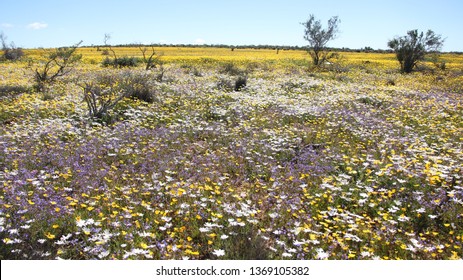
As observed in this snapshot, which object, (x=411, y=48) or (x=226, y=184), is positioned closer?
(x=226, y=184)

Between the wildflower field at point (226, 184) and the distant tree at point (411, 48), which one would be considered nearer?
the wildflower field at point (226, 184)

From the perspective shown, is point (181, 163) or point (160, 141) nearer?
point (181, 163)

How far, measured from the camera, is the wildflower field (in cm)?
445

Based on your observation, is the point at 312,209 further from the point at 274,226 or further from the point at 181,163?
the point at 181,163

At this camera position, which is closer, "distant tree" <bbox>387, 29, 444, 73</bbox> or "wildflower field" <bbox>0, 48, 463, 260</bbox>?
"wildflower field" <bbox>0, 48, 463, 260</bbox>

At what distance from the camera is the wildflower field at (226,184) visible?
4449mm

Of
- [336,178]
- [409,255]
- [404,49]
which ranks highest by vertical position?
[404,49]

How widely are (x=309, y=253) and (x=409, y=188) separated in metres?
2.86

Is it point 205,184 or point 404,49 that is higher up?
point 404,49

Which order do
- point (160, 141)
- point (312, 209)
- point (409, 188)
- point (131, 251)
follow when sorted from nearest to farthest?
1. point (131, 251)
2. point (312, 209)
3. point (409, 188)
4. point (160, 141)

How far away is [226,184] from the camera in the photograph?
20.7 ft

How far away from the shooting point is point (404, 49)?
31266mm

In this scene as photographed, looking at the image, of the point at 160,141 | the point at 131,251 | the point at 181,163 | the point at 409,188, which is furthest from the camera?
the point at 160,141
